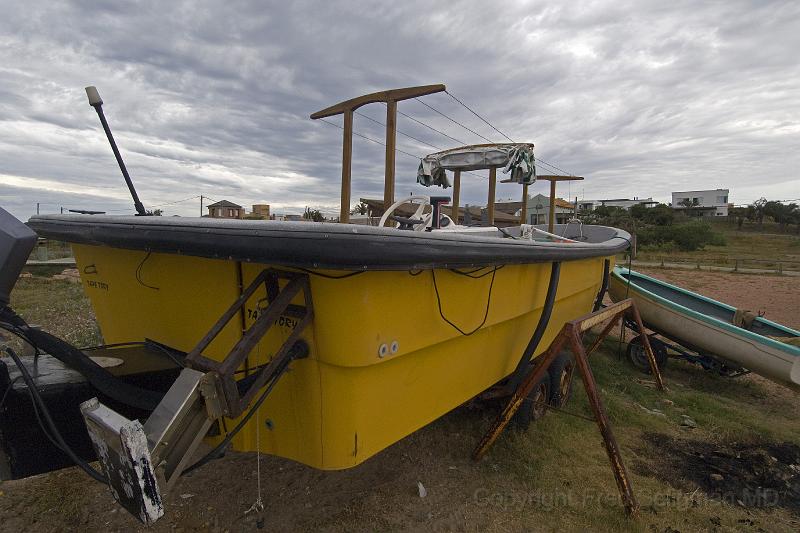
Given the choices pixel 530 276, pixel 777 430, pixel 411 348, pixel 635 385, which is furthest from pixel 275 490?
pixel 777 430

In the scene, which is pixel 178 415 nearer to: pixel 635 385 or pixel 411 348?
pixel 411 348

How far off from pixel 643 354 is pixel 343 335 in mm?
4873

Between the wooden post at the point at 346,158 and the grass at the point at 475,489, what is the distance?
226cm

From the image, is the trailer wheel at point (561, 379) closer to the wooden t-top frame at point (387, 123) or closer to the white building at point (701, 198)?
the wooden t-top frame at point (387, 123)

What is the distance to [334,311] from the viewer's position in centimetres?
171

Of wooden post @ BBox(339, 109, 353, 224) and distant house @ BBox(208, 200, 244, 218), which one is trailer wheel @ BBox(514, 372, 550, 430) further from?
distant house @ BBox(208, 200, 244, 218)

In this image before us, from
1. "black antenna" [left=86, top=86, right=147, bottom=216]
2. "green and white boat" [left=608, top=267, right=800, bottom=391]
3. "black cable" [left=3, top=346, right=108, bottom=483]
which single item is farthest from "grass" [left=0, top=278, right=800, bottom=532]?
"black antenna" [left=86, top=86, right=147, bottom=216]

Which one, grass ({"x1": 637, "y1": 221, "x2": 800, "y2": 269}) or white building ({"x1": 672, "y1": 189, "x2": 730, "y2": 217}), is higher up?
white building ({"x1": 672, "y1": 189, "x2": 730, "y2": 217})

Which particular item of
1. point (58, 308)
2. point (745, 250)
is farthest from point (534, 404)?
point (745, 250)

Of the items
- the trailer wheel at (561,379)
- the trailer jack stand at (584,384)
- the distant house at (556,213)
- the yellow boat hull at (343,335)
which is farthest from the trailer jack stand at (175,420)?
the distant house at (556,213)

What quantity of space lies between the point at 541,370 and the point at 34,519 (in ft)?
9.65

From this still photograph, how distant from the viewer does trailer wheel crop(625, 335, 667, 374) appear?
17.5 feet

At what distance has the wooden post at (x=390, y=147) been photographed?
4302mm

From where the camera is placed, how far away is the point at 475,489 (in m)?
2.71
